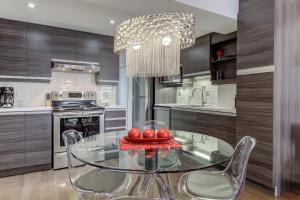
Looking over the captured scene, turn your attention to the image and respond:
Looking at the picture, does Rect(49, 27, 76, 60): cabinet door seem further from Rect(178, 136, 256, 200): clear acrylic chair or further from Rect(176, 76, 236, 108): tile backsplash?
Rect(178, 136, 256, 200): clear acrylic chair

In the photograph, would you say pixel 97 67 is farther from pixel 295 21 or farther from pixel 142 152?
pixel 295 21

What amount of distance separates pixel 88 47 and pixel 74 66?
1.64 feet

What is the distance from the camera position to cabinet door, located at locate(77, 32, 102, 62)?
153 inches

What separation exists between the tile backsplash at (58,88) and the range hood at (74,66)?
0.54ft

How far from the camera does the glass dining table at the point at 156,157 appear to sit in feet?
4.58

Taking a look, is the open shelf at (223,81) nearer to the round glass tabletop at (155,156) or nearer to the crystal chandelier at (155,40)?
the crystal chandelier at (155,40)

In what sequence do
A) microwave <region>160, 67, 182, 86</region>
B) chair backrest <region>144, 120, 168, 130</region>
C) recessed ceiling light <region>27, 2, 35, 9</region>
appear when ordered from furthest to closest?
1. microwave <region>160, 67, 182, 86</region>
2. chair backrest <region>144, 120, 168, 130</region>
3. recessed ceiling light <region>27, 2, 35, 9</region>

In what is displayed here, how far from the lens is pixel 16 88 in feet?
11.5

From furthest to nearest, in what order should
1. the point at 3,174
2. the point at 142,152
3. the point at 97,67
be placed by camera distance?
the point at 97,67 → the point at 3,174 → the point at 142,152

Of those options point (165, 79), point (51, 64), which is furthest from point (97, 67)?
point (165, 79)

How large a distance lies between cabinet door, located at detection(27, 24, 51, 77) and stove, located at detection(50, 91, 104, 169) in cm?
48

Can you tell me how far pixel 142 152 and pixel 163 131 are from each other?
0.32m

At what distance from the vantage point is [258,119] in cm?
256

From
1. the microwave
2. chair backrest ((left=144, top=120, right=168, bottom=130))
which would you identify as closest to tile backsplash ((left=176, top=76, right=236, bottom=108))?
the microwave
